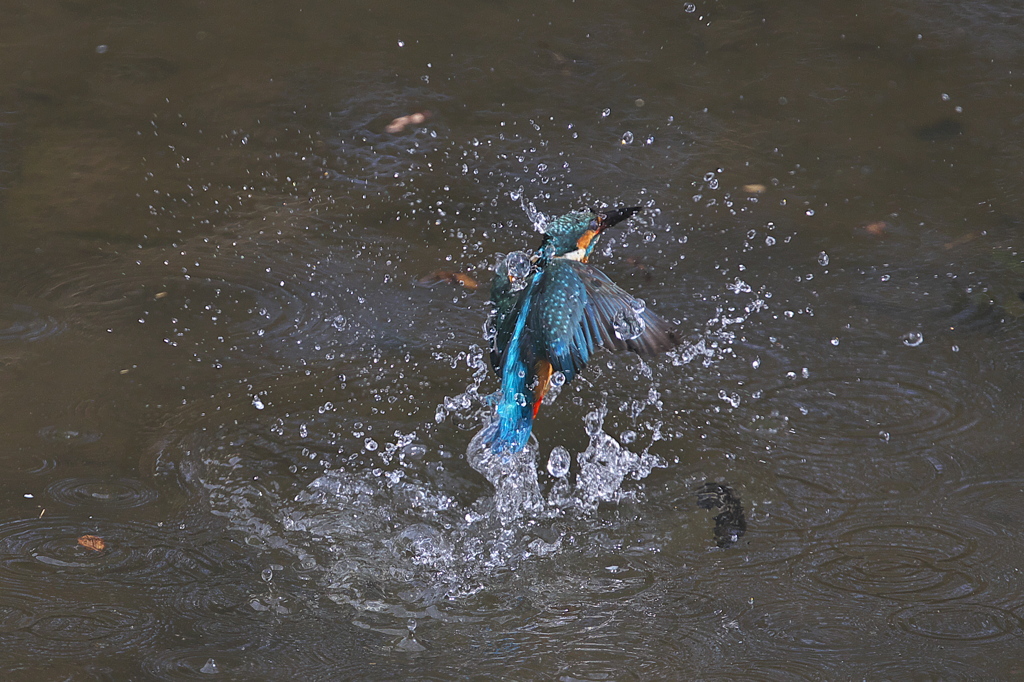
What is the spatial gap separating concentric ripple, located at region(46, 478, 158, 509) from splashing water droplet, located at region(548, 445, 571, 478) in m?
1.25

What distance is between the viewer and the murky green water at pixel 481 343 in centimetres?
262

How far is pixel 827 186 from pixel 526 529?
222 cm

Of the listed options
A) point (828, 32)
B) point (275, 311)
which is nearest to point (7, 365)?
point (275, 311)

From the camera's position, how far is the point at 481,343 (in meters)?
3.51

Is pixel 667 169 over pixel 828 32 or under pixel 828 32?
under

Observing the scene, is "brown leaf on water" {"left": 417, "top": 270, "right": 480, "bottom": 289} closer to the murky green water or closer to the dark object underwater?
the murky green water

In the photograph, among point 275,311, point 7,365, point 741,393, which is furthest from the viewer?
point 275,311

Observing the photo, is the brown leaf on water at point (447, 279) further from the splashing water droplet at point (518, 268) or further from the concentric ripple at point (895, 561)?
the concentric ripple at point (895, 561)

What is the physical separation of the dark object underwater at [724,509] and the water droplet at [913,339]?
1014 millimetres

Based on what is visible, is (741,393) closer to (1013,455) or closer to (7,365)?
(1013,455)

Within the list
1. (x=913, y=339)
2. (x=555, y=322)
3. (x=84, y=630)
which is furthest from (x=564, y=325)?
(x=84, y=630)

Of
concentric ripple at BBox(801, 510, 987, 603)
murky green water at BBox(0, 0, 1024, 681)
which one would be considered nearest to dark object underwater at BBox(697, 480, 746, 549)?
murky green water at BBox(0, 0, 1024, 681)

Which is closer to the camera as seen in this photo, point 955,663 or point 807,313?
point 955,663

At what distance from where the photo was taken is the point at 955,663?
8.09 feet
